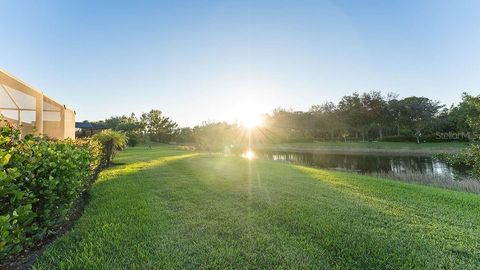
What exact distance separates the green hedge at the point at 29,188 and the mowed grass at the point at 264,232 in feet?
1.34

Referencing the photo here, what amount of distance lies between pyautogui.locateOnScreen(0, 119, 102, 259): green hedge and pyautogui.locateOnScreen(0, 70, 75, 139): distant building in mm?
3519

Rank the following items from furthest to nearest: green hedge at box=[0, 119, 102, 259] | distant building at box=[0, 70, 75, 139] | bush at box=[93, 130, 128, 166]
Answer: bush at box=[93, 130, 128, 166]
distant building at box=[0, 70, 75, 139]
green hedge at box=[0, 119, 102, 259]

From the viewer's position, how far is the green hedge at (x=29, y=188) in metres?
2.02

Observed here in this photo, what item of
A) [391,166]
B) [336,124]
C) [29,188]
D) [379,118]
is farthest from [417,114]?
[29,188]

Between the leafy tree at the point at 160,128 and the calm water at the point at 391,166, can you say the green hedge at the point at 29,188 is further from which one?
the leafy tree at the point at 160,128

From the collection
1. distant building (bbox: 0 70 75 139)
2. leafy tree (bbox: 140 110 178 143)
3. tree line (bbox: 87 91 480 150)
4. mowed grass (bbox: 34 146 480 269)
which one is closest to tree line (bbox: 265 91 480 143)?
tree line (bbox: 87 91 480 150)

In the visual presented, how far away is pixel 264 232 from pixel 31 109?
328 inches

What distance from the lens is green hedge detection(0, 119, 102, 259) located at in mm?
2018

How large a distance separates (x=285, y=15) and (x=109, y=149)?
9902 millimetres

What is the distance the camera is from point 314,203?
5.06m

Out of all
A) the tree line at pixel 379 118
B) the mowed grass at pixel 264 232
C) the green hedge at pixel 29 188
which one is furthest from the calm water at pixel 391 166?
the tree line at pixel 379 118

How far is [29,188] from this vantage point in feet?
8.48

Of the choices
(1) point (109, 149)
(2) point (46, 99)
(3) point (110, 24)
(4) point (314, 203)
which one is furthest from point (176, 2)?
(4) point (314, 203)

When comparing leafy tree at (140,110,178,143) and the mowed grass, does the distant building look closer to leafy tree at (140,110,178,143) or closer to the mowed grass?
the mowed grass
